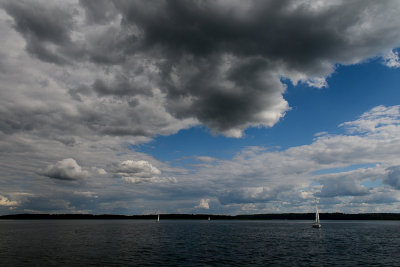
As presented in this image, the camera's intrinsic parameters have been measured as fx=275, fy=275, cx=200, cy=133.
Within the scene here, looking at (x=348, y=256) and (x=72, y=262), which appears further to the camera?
(x=348, y=256)

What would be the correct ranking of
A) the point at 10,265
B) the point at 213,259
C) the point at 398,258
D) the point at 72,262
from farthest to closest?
the point at 398,258 → the point at 213,259 → the point at 72,262 → the point at 10,265

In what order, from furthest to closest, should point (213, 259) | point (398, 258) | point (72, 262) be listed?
point (398, 258)
point (213, 259)
point (72, 262)

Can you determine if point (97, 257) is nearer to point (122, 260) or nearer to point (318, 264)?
point (122, 260)

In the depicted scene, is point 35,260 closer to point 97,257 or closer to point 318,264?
point 97,257

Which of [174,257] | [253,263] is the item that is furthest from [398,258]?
[174,257]

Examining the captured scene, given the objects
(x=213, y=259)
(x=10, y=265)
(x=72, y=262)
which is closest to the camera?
(x=10, y=265)

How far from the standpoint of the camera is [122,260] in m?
54.7

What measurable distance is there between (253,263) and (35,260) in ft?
139

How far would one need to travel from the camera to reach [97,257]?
5788 centimetres

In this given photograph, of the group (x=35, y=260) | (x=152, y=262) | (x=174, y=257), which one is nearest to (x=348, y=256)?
(x=174, y=257)

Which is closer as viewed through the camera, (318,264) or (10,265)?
(10,265)

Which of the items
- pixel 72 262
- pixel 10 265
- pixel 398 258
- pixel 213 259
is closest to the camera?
pixel 10 265

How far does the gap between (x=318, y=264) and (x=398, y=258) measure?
77.4 ft

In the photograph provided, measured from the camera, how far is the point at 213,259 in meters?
56.4
